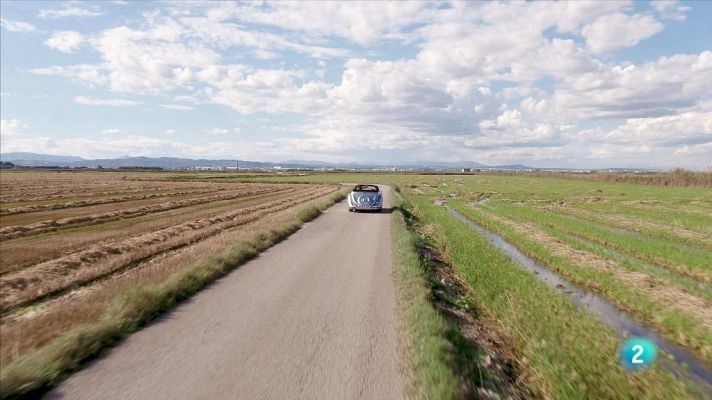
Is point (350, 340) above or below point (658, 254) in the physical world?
above

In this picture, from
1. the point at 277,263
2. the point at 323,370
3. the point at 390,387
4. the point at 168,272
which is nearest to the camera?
the point at 390,387

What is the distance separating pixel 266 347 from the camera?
5.67 m

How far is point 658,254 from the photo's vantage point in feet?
51.6

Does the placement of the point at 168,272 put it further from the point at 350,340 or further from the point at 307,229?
the point at 307,229

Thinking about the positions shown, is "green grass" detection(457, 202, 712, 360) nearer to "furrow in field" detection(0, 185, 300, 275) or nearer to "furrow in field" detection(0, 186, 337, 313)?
"furrow in field" detection(0, 186, 337, 313)

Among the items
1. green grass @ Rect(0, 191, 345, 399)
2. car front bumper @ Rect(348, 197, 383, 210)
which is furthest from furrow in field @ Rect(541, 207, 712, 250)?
green grass @ Rect(0, 191, 345, 399)

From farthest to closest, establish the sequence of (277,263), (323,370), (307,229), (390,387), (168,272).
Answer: (307,229), (277,263), (168,272), (323,370), (390,387)

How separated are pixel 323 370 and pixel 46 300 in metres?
6.70

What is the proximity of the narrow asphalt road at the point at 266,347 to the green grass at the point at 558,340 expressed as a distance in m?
2.32

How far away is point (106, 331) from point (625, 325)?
1030 centimetres

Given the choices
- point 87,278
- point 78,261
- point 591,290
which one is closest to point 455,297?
point 591,290

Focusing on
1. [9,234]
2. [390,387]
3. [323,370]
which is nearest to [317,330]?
[323,370]

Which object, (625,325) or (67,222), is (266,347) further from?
(67,222)

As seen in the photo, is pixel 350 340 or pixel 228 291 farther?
pixel 228 291
